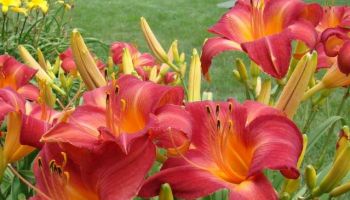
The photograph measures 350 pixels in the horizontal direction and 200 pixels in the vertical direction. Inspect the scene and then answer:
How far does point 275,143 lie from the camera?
76cm

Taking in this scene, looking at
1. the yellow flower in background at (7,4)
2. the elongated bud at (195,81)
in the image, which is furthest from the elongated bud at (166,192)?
the yellow flower in background at (7,4)

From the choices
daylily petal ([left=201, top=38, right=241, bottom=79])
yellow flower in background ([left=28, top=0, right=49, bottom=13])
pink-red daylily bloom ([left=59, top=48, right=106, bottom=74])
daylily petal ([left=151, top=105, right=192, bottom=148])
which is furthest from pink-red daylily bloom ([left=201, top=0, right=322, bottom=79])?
yellow flower in background ([left=28, top=0, right=49, bottom=13])

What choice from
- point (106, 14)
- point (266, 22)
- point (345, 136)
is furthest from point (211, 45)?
point (106, 14)

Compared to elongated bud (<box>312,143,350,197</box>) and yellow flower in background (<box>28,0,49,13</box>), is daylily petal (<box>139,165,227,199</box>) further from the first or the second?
yellow flower in background (<box>28,0,49,13</box>)

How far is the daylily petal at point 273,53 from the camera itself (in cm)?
96

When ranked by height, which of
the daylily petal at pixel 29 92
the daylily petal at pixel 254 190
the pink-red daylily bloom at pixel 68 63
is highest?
the daylily petal at pixel 254 190

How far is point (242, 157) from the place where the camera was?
0.80m

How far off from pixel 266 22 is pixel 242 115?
32 centimetres

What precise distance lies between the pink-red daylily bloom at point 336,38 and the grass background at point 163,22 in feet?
11.0

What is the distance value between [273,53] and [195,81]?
0.16 meters

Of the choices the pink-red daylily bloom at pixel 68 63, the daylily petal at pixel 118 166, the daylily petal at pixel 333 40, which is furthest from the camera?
the pink-red daylily bloom at pixel 68 63

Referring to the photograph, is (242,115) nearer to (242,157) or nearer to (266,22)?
(242,157)

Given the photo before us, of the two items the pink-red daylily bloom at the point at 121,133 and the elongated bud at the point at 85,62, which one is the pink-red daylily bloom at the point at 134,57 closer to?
the elongated bud at the point at 85,62

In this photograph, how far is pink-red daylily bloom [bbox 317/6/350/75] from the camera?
985 millimetres
